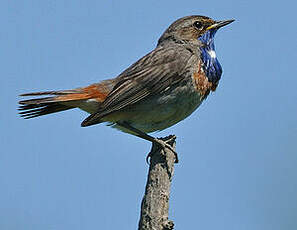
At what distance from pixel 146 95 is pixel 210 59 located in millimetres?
1055

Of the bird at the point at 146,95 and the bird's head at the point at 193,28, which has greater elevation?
the bird's head at the point at 193,28

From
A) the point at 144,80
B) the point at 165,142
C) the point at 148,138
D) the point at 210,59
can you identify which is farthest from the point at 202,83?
the point at 165,142

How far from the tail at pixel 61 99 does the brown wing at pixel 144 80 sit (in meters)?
0.18

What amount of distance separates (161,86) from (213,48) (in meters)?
1.22

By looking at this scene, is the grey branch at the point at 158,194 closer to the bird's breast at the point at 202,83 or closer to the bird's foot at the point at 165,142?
the bird's foot at the point at 165,142

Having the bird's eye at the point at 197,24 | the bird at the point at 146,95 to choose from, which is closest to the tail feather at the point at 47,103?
the bird at the point at 146,95

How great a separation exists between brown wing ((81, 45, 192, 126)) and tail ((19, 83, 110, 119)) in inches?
6.9

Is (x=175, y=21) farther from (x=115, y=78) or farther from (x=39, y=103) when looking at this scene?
(x=39, y=103)

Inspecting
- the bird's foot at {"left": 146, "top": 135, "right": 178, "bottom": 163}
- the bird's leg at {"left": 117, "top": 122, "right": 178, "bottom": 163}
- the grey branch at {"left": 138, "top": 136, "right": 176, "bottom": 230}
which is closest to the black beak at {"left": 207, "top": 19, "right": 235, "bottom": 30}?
the bird's leg at {"left": 117, "top": 122, "right": 178, "bottom": 163}

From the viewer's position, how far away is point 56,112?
741 cm

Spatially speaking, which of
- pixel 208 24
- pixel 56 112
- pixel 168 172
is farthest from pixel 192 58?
pixel 168 172

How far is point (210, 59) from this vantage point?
300 inches

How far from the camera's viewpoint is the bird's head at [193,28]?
8.11 meters

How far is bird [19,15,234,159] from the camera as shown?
23.2 ft
